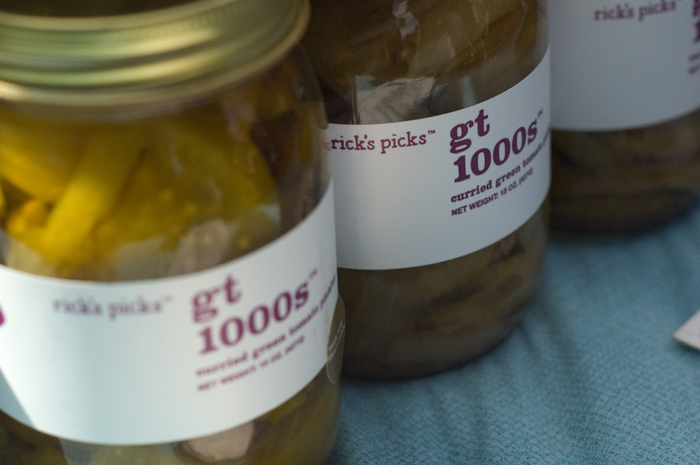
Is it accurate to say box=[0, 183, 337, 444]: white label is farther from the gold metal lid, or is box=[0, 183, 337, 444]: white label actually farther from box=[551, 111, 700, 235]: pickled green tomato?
box=[551, 111, 700, 235]: pickled green tomato

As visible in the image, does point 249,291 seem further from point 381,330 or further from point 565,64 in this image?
point 565,64

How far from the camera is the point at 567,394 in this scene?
0.50 meters

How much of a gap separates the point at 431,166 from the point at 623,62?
19 centimetres

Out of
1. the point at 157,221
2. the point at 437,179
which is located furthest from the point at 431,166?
the point at 157,221

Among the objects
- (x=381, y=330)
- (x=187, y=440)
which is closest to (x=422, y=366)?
(x=381, y=330)

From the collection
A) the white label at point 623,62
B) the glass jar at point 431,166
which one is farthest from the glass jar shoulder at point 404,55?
the white label at point 623,62

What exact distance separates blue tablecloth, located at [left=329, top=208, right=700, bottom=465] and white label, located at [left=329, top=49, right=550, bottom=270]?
10 cm

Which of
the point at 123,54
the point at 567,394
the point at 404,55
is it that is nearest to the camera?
the point at 123,54

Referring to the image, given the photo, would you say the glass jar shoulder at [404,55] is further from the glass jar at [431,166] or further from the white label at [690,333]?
the white label at [690,333]

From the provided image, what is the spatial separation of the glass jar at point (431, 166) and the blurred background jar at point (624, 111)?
7 cm

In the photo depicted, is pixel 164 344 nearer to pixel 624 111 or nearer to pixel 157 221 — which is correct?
pixel 157 221

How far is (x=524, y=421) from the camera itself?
48cm

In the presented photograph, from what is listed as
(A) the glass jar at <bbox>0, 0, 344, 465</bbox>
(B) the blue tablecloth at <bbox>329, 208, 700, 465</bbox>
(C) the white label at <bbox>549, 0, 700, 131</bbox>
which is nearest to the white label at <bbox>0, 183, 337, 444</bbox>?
(A) the glass jar at <bbox>0, 0, 344, 465</bbox>

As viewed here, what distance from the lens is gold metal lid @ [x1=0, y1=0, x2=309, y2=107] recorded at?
0.28 m
